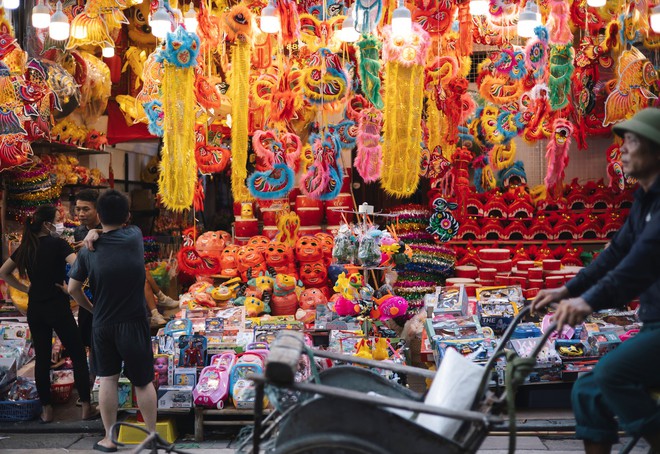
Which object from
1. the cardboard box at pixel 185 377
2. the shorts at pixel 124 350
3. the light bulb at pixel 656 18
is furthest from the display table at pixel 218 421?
the light bulb at pixel 656 18

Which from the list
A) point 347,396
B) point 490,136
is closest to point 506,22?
point 490,136

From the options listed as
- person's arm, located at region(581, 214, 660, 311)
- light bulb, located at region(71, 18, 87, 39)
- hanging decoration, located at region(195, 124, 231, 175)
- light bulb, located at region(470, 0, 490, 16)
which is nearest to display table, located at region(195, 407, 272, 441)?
person's arm, located at region(581, 214, 660, 311)

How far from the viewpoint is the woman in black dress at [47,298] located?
5.09 meters

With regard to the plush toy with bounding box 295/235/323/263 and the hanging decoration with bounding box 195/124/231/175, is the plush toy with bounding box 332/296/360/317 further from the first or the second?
the hanging decoration with bounding box 195/124/231/175

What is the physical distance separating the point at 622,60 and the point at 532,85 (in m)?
0.87

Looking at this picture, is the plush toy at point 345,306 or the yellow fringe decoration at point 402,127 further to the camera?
the yellow fringe decoration at point 402,127

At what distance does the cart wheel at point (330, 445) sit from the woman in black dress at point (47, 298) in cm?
312

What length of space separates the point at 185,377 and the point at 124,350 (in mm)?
831

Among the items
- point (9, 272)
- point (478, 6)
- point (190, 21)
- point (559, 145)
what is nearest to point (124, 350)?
point (9, 272)

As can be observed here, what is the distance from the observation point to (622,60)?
6.23m

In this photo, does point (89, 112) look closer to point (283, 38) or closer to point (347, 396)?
point (283, 38)

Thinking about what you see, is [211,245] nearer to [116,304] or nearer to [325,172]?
[325,172]

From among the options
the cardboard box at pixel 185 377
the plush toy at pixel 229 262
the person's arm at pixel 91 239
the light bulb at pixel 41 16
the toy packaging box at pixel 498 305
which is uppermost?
the light bulb at pixel 41 16

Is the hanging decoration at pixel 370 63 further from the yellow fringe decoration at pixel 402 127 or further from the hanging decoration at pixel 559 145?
the hanging decoration at pixel 559 145
